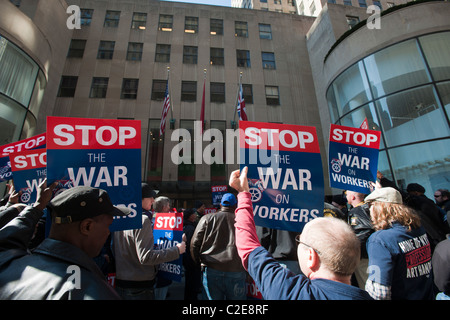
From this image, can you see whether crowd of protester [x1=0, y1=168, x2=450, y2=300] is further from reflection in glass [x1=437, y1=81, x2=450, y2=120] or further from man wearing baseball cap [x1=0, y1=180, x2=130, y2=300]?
reflection in glass [x1=437, y1=81, x2=450, y2=120]

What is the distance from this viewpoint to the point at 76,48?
18.8 metres

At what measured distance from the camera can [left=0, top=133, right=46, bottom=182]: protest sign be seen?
14.2ft

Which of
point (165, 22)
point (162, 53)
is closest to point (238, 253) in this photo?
point (162, 53)

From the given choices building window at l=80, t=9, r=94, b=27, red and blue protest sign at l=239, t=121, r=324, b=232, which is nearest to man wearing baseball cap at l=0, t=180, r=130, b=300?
red and blue protest sign at l=239, t=121, r=324, b=232

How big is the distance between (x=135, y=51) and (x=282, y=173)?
21.1m

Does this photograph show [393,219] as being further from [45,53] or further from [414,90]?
[45,53]

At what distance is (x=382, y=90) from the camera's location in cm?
1191

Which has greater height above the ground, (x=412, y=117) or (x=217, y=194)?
(x=412, y=117)

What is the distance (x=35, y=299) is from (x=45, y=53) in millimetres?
16979

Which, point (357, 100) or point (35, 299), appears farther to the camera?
point (357, 100)

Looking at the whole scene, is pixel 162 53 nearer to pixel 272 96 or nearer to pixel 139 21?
pixel 139 21
